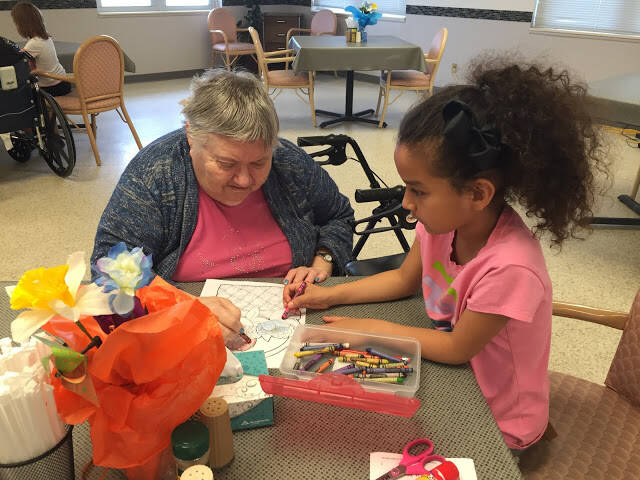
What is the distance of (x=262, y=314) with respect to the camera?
3.73 ft

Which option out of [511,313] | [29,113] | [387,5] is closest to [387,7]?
[387,5]

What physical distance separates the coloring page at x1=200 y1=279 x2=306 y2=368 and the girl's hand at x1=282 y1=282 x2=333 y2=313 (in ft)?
0.05

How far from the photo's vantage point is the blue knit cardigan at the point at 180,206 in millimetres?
1310

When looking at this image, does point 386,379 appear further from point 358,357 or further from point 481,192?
point 481,192

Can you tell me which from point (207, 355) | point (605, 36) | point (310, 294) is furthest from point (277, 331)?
point (605, 36)

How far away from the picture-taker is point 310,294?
1.16 meters

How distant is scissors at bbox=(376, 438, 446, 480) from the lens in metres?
0.77

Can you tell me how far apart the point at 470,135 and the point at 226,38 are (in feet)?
20.9

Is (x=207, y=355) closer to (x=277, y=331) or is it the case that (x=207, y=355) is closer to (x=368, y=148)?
(x=277, y=331)

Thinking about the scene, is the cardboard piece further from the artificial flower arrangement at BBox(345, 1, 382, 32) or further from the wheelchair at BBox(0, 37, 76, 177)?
the artificial flower arrangement at BBox(345, 1, 382, 32)

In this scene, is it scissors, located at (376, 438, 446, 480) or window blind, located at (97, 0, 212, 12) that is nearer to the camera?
scissors, located at (376, 438, 446, 480)

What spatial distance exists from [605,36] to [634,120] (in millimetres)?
3097

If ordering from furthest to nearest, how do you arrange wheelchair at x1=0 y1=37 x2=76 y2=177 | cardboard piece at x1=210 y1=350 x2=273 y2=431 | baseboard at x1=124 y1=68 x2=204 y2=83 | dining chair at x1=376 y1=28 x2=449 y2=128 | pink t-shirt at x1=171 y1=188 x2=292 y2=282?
Result: 1. baseboard at x1=124 y1=68 x2=204 y2=83
2. dining chair at x1=376 y1=28 x2=449 y2=128
3. wheelchair at x1=0 y1=37 x2=76 y2=177
4. pink t-shirt at x1=171 y1=188 x2=292 y2=282
5. cardboard piece at x1=210 y1=350 x2=273 y2=431

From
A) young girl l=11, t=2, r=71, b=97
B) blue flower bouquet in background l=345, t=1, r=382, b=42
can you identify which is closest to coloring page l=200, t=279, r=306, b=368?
young girl l=11, t=2, r=71, b=97
